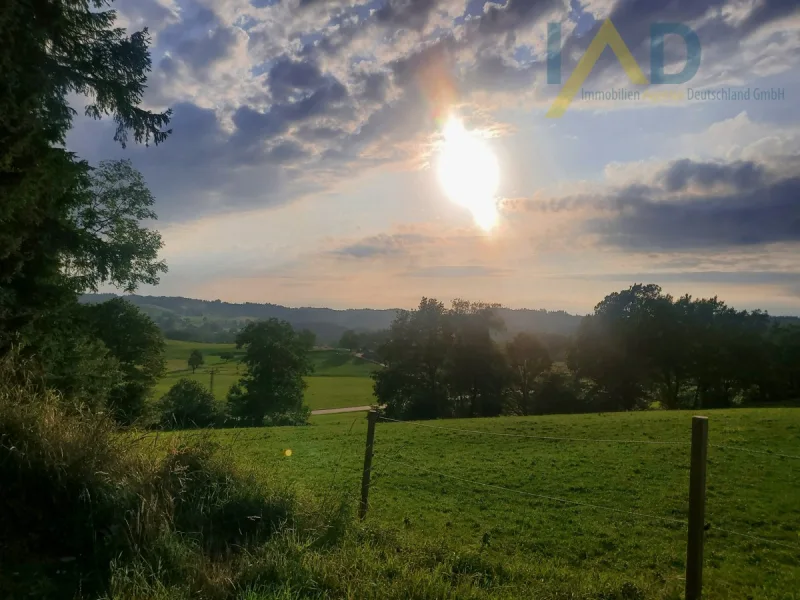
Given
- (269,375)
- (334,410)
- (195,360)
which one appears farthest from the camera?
(195,360)

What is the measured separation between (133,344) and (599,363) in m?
42.1

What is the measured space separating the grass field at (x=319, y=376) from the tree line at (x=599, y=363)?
10.9 meters

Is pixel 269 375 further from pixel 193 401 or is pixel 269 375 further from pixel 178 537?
pixel 178 537

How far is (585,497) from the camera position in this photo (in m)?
11.3

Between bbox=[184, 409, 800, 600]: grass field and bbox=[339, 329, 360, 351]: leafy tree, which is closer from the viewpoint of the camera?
bbox=[184, 409, 800, 600]: grass field

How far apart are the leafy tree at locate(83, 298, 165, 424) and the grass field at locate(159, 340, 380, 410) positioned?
49.1ft

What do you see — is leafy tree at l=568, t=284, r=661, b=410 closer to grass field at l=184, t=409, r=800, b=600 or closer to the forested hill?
grass field at l=184, t=409, r=800, b=600

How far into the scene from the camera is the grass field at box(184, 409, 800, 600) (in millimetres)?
6926

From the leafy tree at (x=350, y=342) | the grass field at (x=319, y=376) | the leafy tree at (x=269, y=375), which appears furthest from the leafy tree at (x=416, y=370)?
the leafy tree at (x=350, y=342)

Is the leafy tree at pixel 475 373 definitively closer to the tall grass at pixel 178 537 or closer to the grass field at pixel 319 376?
the grass field at pixel 319 376

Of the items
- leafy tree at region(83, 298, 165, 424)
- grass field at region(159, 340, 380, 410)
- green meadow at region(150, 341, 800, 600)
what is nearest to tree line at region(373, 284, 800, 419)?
grass field at region(159, 340, 380, 410)

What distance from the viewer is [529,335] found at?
181 ft

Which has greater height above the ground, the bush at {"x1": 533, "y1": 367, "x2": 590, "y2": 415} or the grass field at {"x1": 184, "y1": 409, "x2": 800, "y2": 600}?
the grass field at {"x1": 184, "y1": 409, "x2": 800, "y2": 600}

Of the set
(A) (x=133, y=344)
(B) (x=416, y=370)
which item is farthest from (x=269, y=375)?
(A) (x=133, y=344)
